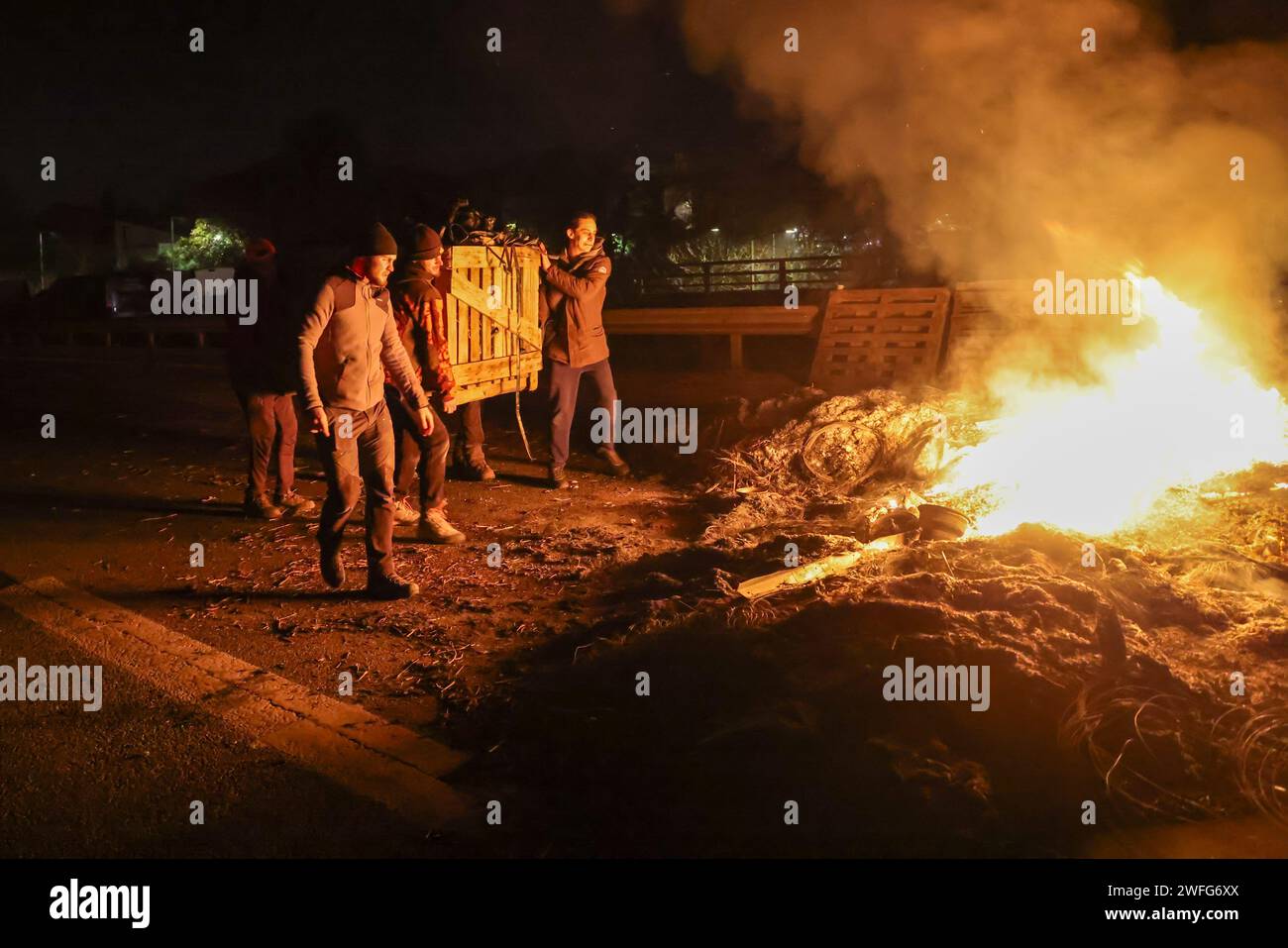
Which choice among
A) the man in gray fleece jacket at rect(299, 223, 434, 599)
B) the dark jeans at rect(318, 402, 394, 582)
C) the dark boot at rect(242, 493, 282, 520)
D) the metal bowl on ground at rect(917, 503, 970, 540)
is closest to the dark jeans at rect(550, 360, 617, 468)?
the dark boot at rect(242, 493, 282, 520)

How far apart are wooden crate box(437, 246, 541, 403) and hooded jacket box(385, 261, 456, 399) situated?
0.26 meters

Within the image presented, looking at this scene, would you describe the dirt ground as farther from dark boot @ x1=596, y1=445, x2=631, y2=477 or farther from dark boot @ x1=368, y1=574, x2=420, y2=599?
dark boot @ x1=596, y1=445, x2=631, y2=477

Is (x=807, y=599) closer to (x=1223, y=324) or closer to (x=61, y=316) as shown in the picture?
(x=1223, y=324)

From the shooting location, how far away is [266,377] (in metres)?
7.64

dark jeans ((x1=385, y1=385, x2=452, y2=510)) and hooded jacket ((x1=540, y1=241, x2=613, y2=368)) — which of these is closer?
dark jeans ((x1=385, y1=385, x2=452, y2=510))

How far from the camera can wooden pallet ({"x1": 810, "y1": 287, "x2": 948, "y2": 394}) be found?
11156 mm

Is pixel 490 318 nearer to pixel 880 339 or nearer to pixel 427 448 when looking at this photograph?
A: pixel 427 448

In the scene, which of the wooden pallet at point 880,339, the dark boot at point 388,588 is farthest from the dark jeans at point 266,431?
the wooden pallet at point 880,339

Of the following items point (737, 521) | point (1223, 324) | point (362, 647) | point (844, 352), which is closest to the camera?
point (362, 647)

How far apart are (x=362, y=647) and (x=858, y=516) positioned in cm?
412

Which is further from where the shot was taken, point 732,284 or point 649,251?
point 649,251

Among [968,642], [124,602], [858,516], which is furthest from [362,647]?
[858,516]

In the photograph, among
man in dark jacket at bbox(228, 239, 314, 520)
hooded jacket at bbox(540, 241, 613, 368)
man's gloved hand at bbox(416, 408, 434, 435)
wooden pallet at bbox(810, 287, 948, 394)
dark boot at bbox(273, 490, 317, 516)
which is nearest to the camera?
man's gloved hand at bbox(416, 408, 434, 435)

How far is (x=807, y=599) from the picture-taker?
17.3ft
